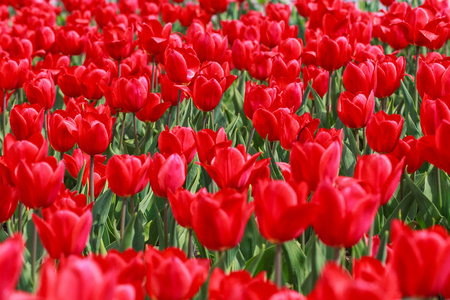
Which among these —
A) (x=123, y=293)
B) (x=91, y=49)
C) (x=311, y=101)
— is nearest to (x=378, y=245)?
(x=123, y=293)

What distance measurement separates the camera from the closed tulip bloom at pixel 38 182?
162 centimetres

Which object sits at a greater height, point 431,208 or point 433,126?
point 433,126

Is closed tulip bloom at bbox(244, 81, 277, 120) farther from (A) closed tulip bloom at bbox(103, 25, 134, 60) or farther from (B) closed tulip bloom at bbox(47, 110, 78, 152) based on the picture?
(A) closed tulip bloom at bbox(103, 25, 134, 60)

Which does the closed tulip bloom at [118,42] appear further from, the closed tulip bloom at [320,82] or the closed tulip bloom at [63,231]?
the closed tulip bloom at [63,231]

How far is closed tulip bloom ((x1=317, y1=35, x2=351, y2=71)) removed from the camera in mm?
3273

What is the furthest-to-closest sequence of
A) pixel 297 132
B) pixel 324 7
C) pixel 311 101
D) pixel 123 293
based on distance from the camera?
pixel 324 7 < pixel 311 101 < pixel 297 132 < pixel 123 293

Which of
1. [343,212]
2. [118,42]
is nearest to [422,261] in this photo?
[343,212]

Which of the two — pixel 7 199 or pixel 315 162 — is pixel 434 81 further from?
pixel 7 199

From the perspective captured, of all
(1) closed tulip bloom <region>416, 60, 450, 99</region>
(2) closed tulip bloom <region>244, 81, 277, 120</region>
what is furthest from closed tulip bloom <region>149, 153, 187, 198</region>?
(1) closed tulip bloom <region>416, 60, 450, 99</region>

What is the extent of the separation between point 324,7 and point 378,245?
12.3ft

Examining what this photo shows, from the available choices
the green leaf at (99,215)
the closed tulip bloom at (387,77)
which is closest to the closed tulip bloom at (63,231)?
the green leaf at (99,215)

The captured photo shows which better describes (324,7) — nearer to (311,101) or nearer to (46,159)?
(311,101)

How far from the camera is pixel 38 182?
1.63 m

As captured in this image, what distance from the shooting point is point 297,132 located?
2.25 meters
